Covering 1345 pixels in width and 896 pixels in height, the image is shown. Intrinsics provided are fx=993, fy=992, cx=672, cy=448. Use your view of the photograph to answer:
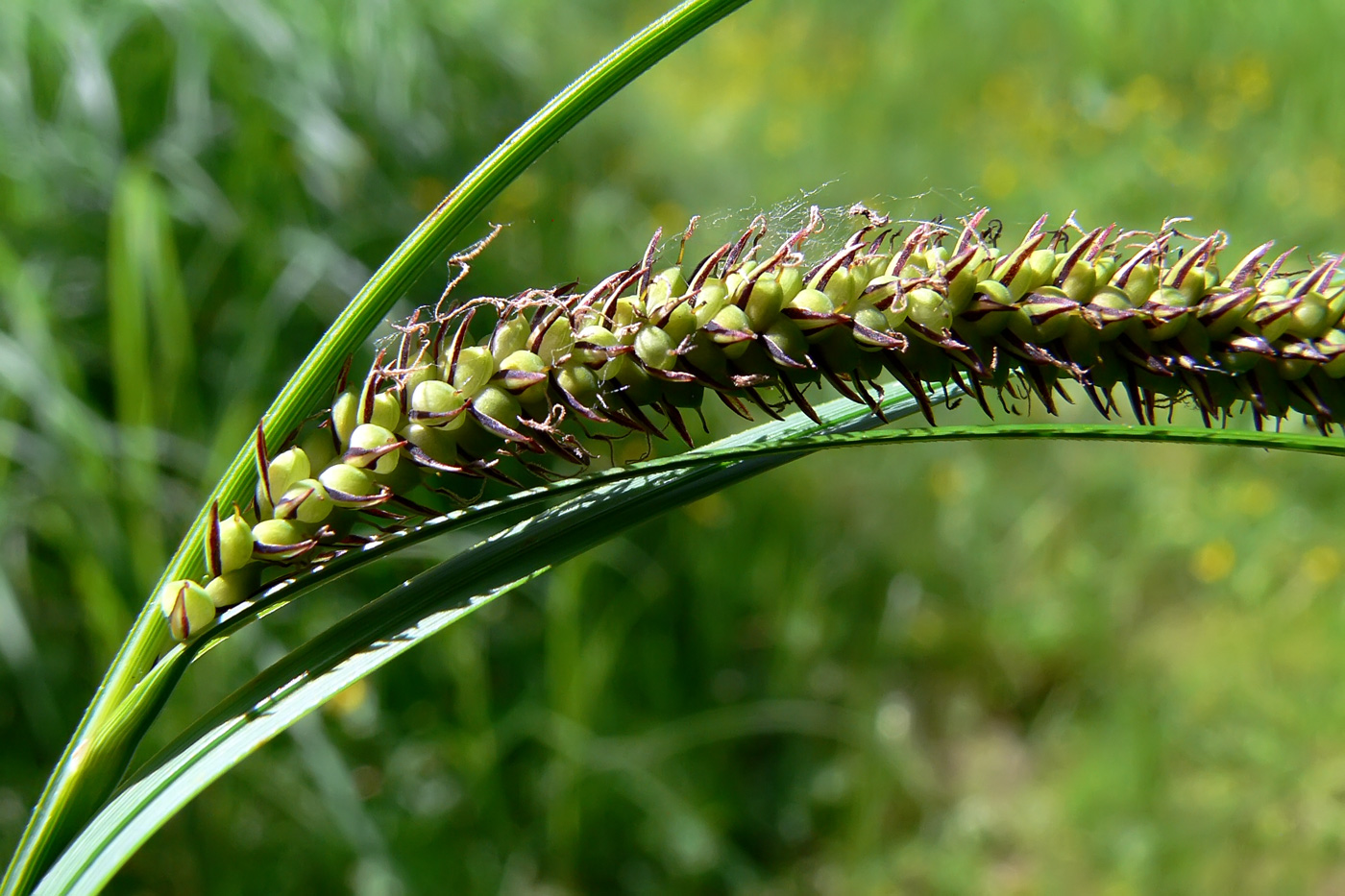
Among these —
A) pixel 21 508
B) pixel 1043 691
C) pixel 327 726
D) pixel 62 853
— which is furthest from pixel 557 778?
pixel 62 853

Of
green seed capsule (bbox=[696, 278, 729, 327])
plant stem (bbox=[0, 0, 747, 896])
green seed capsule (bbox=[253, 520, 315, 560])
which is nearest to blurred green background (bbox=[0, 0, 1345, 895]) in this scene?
plant stem (bbox=[0, 0, 747, 896])

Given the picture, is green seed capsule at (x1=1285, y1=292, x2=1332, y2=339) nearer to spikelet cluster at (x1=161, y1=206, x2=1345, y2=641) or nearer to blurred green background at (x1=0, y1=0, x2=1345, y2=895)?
spikelet cluster at (x1=161, y1=206, x2=1345, y2=641)

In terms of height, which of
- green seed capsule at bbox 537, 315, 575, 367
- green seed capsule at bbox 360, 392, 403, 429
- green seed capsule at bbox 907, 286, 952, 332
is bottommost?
green seed capsule at bbox 907, 286, 952, 332

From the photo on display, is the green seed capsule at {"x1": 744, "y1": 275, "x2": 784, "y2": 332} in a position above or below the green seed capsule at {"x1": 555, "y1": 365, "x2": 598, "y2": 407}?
below

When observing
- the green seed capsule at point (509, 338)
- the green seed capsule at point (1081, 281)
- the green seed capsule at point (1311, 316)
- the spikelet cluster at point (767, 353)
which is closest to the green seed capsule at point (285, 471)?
the spikelet cluster at point (767, 353)

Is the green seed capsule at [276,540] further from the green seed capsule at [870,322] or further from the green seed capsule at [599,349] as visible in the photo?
the green seed capsule at [870,322]

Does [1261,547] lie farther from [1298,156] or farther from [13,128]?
[13,128]
